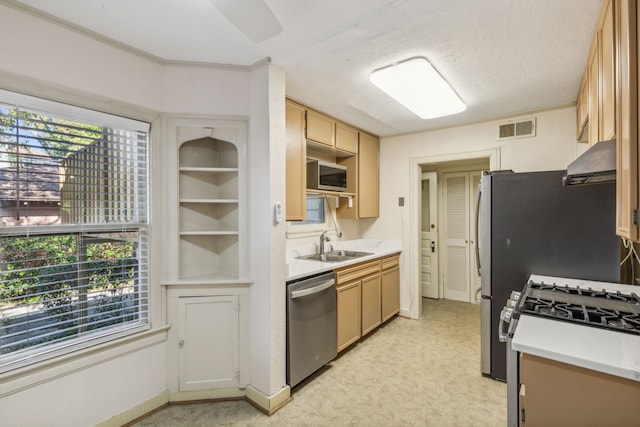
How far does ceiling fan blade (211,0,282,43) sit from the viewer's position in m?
1.51

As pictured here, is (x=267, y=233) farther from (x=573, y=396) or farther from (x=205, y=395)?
(x=573, y=396)

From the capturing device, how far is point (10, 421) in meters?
1.53

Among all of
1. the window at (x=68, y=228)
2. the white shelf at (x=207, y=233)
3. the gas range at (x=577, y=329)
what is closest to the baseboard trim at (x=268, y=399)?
the window at (x=68, y=228)

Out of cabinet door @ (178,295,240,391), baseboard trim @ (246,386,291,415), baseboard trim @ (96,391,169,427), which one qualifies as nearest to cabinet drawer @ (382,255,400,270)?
baseboard trim @ (246,386,291,415)

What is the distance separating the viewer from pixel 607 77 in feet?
4.71

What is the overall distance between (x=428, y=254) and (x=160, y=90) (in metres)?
4.25

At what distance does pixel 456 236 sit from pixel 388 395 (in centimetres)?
306

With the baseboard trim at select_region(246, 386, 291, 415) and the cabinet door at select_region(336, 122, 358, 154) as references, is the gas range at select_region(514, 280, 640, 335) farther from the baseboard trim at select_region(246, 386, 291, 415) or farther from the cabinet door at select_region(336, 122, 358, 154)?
the cabinet door at select_region(336, 122, 358, 154)

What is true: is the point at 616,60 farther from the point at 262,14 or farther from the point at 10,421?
the point at 10,421

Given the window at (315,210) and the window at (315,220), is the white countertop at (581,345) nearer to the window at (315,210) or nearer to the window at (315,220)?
the window at (315,220)

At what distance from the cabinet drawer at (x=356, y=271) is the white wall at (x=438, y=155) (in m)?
0.76

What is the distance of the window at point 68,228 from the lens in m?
1.58

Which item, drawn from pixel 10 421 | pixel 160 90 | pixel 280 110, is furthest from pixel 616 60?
pixel 10 421

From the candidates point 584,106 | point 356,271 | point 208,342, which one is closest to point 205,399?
point 208,342
